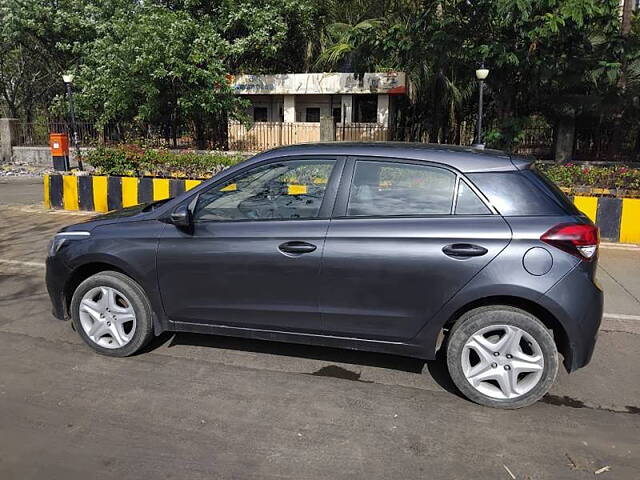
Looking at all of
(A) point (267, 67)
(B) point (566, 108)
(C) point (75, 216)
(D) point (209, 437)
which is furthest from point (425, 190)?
(A) point (267, 67)

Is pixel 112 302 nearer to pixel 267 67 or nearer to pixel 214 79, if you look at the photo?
pixel 214 79

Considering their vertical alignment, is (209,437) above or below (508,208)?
below

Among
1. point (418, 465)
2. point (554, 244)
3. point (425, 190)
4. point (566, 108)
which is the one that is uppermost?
point (566, 108)

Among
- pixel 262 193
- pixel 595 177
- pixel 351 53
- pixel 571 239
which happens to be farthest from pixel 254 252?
pixel 351 53

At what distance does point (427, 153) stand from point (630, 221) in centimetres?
600

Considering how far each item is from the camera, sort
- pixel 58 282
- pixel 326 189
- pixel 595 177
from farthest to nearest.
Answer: pixel 595 177
pixel 58 282
pixel 326 189

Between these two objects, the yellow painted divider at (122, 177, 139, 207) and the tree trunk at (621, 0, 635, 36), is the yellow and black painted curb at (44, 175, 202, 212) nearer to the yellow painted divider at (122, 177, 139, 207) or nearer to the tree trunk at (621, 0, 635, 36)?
the yellow painted divider at (122, 177, 139, 207)

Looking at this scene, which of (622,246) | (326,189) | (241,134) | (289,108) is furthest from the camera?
(289,108)

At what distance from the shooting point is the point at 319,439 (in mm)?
3064

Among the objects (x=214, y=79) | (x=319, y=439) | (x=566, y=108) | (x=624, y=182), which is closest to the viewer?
(x=319, y=439)

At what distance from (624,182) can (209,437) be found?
8.56 metres

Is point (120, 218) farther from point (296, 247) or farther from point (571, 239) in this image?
point (571, 239)

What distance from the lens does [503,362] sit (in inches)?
134

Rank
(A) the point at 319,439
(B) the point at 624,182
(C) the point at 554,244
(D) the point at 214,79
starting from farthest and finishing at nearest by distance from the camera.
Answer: (D) the point at 214,79
(B) the point at 624,182
(C) the point at 554,244
(A) the point at 319,439
